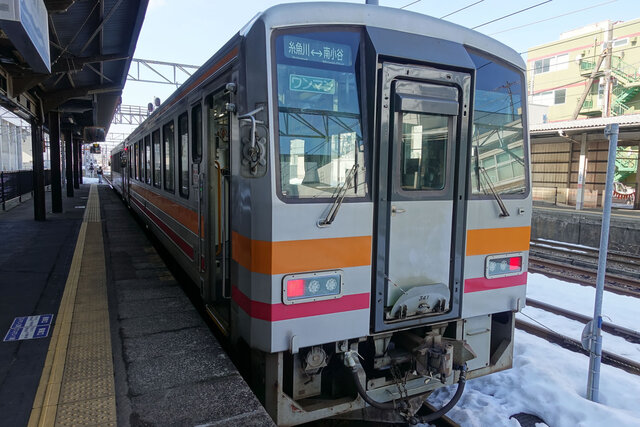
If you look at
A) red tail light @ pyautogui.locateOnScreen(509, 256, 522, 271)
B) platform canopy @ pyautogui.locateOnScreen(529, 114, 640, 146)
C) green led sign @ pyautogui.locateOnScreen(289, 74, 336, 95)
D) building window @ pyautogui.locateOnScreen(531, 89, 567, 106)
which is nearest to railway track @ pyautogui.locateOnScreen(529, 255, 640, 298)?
platform canopy @ pyautogui.locateOnScreen(529, 114, 640, 146)

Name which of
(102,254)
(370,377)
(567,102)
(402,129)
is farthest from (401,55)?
(567,102)

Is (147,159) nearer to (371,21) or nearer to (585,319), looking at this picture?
(371,21)

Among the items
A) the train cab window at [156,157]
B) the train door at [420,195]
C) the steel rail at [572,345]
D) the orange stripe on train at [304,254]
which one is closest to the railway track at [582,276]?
the steel rail at [572,345]

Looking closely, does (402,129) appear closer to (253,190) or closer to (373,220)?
(373,220)

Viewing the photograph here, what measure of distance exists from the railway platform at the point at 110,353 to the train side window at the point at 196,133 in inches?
67.6

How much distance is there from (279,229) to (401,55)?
1.43 m

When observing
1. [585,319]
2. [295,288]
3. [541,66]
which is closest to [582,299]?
[585,319]

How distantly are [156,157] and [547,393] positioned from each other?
22.0 feet

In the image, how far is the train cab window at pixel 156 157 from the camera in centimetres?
752

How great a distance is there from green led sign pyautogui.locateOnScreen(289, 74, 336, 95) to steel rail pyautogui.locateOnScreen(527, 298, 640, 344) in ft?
17.1

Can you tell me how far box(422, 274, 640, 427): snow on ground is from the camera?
3.79 metres

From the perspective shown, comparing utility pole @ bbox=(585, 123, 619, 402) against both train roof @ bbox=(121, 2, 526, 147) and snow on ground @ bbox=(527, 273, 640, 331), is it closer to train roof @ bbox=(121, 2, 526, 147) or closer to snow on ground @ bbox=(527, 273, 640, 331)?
train roof @ bbox=(121, 2, 526, 147)

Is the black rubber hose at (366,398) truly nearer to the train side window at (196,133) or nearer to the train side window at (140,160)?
the train side window at (196,133)

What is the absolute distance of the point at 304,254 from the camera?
9.40 feet
